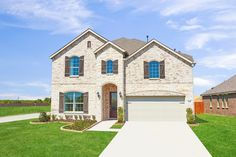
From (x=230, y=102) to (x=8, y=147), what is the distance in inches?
971

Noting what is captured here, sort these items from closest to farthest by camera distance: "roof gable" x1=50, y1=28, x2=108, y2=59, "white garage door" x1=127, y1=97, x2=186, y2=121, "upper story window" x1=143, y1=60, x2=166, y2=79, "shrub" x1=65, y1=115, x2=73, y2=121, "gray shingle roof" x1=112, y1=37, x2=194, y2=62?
"white garage door" x1=127, y1=97, x2=186, y2=121
"upper story window" x1=143, y1=60, x2=166, y2=79
"shrub" x1=65, y1=115, x2=73, y2=121
"roof gable" x1=50, y1=28, x2=108, y2=59
"gray shingle roof" x1=112, y1=37, x2=194, y2=62

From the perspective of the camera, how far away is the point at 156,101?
22.5 metres

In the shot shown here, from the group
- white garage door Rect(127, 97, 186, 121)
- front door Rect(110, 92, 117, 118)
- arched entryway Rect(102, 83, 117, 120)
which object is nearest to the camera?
white garage door Rect(127, 97, 186, 121)

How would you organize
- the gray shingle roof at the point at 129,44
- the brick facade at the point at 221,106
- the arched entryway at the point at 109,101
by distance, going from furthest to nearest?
the brick facade at the point at 221,106, the gray shingle roof at the point at 129,44, the arched entryway at the point at 109,101

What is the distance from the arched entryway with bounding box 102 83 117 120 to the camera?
24.0 metres

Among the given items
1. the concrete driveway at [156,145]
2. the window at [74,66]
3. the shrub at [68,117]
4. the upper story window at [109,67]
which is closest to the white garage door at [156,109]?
the upper story window at [109,67]

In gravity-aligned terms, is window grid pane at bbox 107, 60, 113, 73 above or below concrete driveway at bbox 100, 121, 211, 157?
above

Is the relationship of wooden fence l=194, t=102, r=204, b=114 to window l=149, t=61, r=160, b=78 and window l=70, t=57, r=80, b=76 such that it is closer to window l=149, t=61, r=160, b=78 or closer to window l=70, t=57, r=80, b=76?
window l=149, t=61, r=160, b=78

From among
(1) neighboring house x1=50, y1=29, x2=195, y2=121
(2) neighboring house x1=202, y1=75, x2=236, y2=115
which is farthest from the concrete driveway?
(2) neighboring house x1=202, y1=75, x2=236, y2=115

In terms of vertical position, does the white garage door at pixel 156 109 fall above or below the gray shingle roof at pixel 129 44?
below

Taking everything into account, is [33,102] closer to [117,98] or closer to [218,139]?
[117,98]

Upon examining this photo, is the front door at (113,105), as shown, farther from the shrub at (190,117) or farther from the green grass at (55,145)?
the green grass at (55,145)

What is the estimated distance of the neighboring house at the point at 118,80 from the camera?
22359mm

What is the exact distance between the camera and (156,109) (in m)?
22.4
